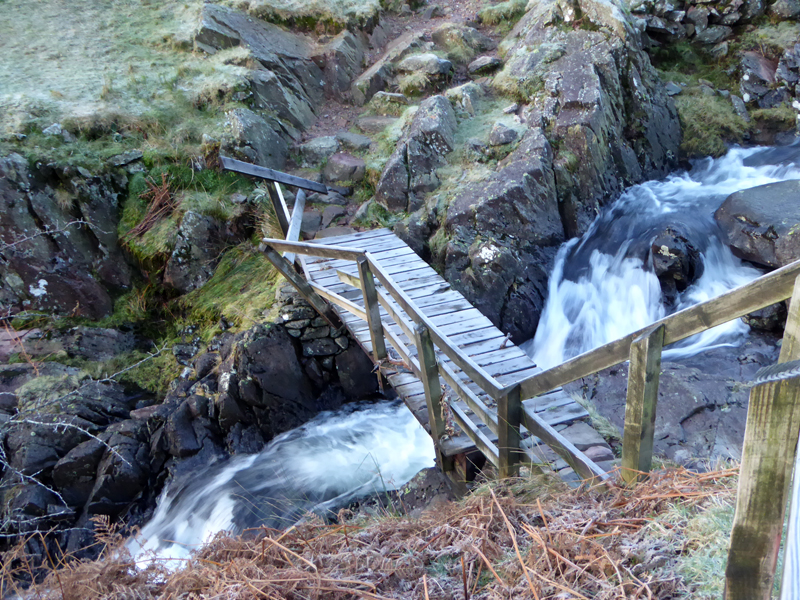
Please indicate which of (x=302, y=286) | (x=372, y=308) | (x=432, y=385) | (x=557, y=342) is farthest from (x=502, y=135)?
(x=432, y=385)

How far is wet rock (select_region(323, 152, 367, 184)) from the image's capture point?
9.04 m

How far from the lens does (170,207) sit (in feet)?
27.7

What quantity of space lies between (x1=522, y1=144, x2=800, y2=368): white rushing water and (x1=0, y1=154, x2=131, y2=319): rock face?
21.7 feet

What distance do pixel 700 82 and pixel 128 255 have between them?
10629 millimetres

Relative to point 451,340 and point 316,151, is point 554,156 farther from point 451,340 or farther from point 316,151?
point 316,151

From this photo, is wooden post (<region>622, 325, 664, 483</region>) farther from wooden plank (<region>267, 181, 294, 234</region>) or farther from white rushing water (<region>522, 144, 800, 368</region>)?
wooden plank (<region>267, 181, 294, 234</region>)

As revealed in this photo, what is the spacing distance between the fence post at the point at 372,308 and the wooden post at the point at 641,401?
2.94 meters

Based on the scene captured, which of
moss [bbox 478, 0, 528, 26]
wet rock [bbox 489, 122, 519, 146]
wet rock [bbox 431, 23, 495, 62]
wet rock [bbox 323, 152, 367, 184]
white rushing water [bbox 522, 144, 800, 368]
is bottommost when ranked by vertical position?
white rushing water [bbox 522, 144, 800, 368]

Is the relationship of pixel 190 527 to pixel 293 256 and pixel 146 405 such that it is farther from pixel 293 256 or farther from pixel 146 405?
pixel 293 256

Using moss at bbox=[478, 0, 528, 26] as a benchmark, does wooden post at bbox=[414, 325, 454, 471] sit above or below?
below

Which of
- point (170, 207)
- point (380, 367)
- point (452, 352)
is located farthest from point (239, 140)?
point (452, 352)

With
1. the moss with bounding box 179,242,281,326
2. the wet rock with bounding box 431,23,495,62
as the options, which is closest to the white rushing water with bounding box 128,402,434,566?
the moss with bounding box 179,242,281,326

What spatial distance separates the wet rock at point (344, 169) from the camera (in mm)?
9039

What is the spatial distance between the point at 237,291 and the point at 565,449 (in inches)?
232
